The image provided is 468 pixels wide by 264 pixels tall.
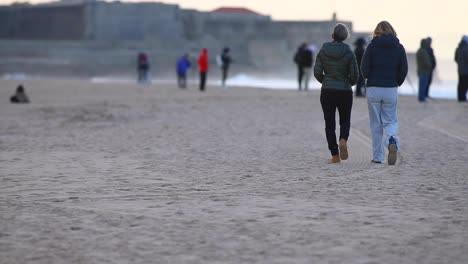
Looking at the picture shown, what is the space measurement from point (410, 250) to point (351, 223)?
1026 millimetres

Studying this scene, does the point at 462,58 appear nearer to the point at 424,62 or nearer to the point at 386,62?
the point at 424,62

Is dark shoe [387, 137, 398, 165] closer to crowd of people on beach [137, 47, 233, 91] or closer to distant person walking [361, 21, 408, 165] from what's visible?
distant person walking [361, 21, 408, 165]

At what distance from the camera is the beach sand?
6.13m

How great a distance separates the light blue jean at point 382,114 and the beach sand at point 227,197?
1.01 feet

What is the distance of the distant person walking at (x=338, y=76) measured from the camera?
440 inches

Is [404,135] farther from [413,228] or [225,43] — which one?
[225,43]

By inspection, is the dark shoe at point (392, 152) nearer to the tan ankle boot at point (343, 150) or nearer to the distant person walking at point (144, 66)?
the tan ankle boot at point (343, 150)

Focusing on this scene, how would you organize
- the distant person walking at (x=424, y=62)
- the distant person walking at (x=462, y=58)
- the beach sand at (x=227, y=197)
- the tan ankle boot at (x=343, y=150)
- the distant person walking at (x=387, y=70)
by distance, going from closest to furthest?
1. the beach sand at (x=227, y=197)
2. the distant person walking at (x=387, y=70)
3. the tan ankle boot at (x=343, y=150)
4. the distant person walking at (x=424, y=62)
5. the distant person walking at (x=462, y=58)

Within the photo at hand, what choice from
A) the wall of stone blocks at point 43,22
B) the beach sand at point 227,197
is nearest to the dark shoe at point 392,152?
the beach sand at point 227,197

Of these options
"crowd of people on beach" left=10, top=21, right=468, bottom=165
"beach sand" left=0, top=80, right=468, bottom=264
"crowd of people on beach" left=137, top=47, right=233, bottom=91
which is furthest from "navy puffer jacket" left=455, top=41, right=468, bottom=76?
"crowd of people on beach" left=10, top=21, right=468, bottom=165

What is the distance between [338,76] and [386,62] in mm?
572

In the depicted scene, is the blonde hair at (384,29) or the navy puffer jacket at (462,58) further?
the navy puffer jacket at (462,58)

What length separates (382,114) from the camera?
11.2m

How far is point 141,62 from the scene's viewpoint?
1993 inches
